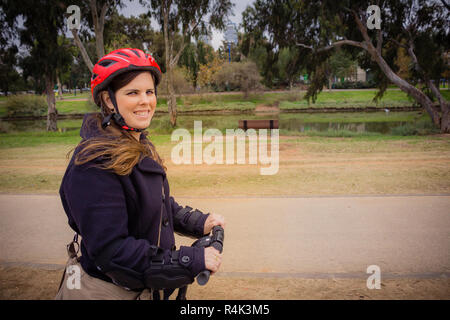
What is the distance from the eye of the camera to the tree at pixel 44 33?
17516mm

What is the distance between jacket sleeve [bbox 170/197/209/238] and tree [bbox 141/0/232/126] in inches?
730

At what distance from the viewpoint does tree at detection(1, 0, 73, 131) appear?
17516mm

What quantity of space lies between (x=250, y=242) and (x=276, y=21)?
1704 centimetres

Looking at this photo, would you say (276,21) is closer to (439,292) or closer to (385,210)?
(385,210)

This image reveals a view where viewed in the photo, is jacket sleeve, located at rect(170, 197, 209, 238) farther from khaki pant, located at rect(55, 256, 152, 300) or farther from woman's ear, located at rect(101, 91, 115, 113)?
woman's ear, located at rect(101, 91, 115, 113)

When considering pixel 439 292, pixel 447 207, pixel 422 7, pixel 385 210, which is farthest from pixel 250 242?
pixel 422 7

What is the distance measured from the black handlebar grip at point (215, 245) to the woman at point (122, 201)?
1.3 inches

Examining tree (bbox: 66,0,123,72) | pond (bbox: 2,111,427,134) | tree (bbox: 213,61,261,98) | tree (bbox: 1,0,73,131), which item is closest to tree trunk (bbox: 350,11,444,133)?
pond (bbox: 2,111,427,134)

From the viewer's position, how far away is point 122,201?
4.99 ft

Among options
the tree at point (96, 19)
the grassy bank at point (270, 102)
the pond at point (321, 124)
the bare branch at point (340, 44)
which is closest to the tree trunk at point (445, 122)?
the pond at point (321, 124)

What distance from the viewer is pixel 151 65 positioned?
5.78 ft

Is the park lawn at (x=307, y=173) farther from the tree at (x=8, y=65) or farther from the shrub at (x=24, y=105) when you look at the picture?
the shrub at (x=24, y=105)

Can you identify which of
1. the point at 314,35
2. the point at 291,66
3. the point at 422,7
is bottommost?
the point at 291,66

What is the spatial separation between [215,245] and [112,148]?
0.74 meters
